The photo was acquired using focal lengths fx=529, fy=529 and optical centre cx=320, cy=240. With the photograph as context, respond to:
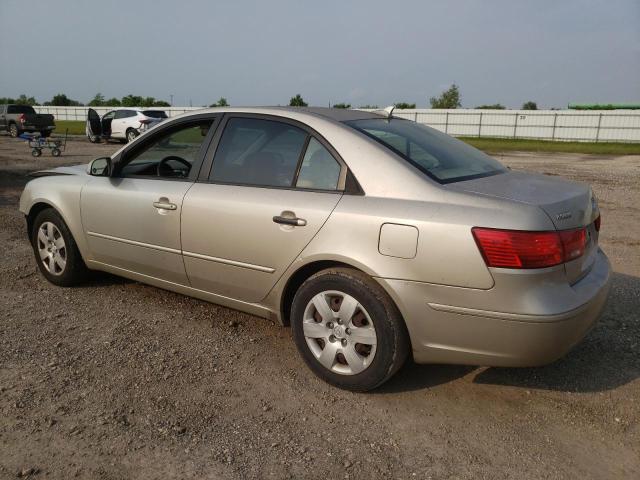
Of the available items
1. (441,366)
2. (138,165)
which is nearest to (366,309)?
(441,366)

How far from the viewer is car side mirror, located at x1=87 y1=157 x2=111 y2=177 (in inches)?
163

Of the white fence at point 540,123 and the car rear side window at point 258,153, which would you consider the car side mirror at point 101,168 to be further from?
the white fence at point 540,123

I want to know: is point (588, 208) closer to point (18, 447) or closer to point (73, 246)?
point (18, 447)

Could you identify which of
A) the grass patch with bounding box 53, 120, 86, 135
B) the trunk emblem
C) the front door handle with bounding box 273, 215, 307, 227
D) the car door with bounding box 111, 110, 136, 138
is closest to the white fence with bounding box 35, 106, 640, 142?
the grass patch with bounding box 53, 120, 86, 135

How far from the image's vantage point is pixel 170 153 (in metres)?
4.12

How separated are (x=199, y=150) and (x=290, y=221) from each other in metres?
1.09

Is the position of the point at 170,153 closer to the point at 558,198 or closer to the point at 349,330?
the point at 349,330

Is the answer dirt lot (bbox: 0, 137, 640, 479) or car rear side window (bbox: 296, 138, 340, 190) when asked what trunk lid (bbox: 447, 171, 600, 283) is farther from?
dirt lot (bbox: 0, 137, 640, 479)

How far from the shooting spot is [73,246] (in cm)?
445

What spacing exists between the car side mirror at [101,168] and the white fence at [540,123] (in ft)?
98.1

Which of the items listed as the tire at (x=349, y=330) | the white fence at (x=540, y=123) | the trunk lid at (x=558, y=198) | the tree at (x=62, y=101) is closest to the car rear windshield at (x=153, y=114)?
the white fence at (x=540, y=123)

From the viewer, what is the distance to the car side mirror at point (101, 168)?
4.13 m

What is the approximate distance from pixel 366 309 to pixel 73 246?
2.84m

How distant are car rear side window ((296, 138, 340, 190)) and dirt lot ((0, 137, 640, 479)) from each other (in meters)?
1.16
